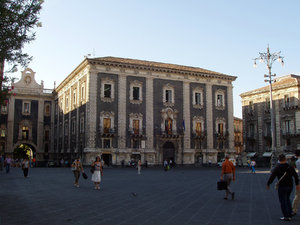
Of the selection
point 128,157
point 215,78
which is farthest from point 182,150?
point 215,78

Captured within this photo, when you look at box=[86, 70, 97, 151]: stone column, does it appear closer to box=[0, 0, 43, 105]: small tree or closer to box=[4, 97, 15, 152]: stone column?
box=[4, 97, 15, 152]: stone column

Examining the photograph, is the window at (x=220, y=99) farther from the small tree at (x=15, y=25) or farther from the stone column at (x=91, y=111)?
the small tree at (x=15, y=25)

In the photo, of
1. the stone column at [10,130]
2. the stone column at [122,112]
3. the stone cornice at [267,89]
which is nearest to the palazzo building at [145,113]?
the stone column at [122,112]

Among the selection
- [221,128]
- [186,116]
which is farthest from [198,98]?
[221,128]

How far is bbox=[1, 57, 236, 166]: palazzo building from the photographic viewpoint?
42.3m

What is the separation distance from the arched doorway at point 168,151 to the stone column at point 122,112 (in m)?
5.74

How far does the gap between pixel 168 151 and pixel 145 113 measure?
566 centimetres

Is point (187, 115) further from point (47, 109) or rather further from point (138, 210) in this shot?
point (138, 210)

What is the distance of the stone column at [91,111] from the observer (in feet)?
135

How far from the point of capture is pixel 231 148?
49469 mm

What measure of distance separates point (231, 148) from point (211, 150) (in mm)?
3474

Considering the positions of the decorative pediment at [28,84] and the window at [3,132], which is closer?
the window at [3,132]

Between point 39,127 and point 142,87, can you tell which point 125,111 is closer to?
point 142,87

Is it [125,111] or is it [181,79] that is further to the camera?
[181,79]
